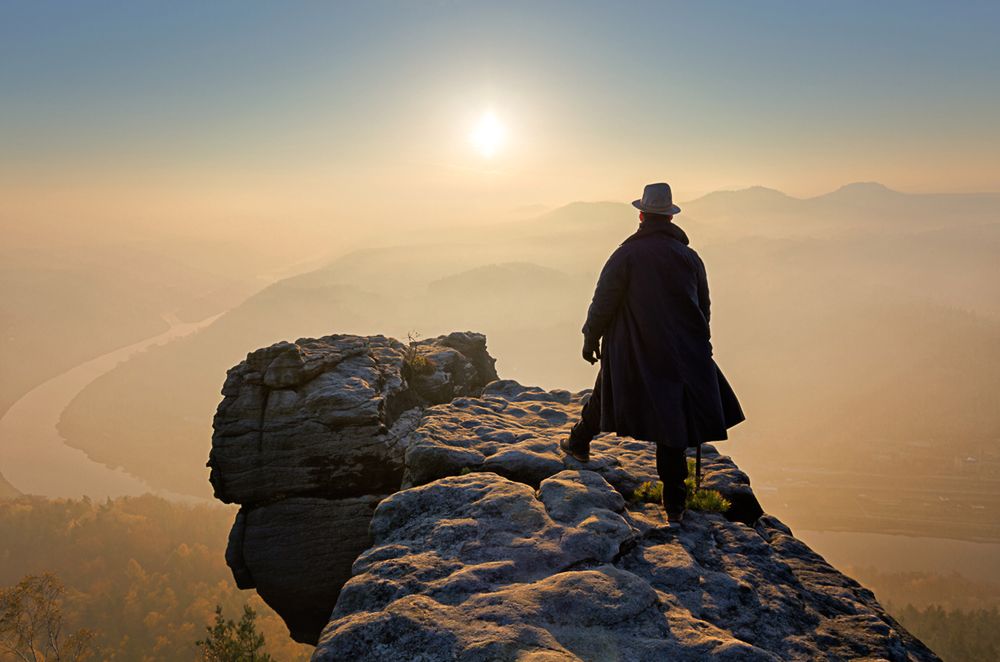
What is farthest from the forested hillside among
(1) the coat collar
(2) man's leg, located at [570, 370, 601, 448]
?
(1) the coat collar

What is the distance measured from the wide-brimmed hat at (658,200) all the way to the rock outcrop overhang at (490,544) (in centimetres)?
429

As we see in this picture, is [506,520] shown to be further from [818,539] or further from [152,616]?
[818,539]

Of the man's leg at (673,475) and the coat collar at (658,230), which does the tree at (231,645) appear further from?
the coat collar at (658,230)

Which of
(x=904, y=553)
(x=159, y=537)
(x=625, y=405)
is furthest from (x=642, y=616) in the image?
(x=904, y=553)

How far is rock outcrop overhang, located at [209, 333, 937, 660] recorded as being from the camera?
5.21 meters

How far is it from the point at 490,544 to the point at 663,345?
12.2 feet

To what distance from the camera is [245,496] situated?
14156 millimetres

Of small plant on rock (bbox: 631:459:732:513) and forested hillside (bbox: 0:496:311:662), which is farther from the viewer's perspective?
forested hillside (bbox: 0:496:311:662)

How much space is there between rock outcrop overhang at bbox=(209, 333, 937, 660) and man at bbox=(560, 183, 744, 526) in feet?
3.92

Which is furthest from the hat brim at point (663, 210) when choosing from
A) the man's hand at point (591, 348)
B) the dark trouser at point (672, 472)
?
the dark trouser at point (672, 472)

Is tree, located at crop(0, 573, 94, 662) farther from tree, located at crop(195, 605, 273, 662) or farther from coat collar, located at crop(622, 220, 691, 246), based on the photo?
coat collar, located at crop(622, 220, 691, 246)

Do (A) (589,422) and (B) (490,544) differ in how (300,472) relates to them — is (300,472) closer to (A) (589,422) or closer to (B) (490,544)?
(A) (589,422)

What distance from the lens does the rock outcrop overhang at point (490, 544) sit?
17.1 feet

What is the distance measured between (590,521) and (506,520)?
1.11 metres
